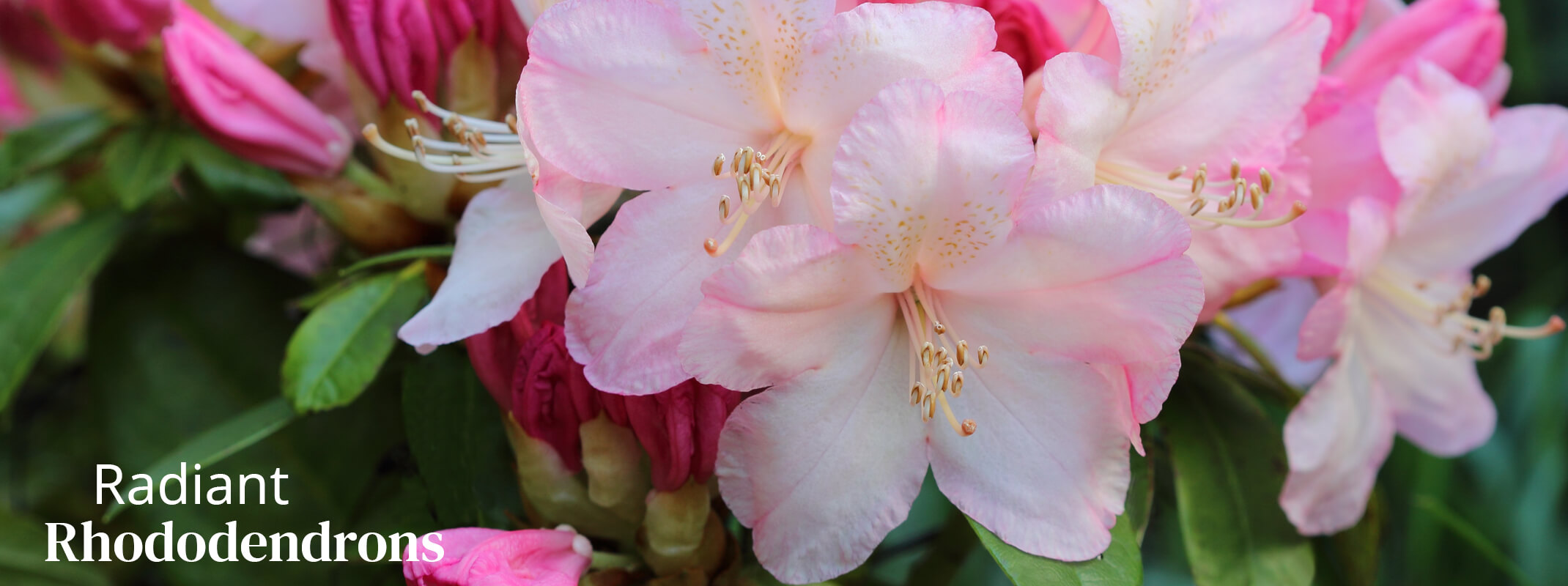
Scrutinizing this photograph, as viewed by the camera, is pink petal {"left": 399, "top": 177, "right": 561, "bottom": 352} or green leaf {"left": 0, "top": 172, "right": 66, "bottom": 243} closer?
pink petal {"left": 399, "top": 177, "right": 561, "bottom": 352}

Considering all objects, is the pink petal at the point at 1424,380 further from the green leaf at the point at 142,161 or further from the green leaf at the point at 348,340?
the green leaf at the point at 142,161

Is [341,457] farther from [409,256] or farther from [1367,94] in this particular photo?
[1367,94]

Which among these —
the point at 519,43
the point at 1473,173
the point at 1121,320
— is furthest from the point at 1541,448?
the point at 519,43

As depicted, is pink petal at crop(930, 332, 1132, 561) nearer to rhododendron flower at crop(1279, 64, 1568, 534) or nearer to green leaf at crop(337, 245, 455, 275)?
rhododendron flower at crop(1279, 64, 1568, 534)

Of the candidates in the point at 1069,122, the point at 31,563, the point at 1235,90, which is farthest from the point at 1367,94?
the point at 31,563

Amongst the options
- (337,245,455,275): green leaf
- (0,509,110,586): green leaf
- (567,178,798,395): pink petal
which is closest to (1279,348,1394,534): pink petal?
(567,178,798,395): pink petal
